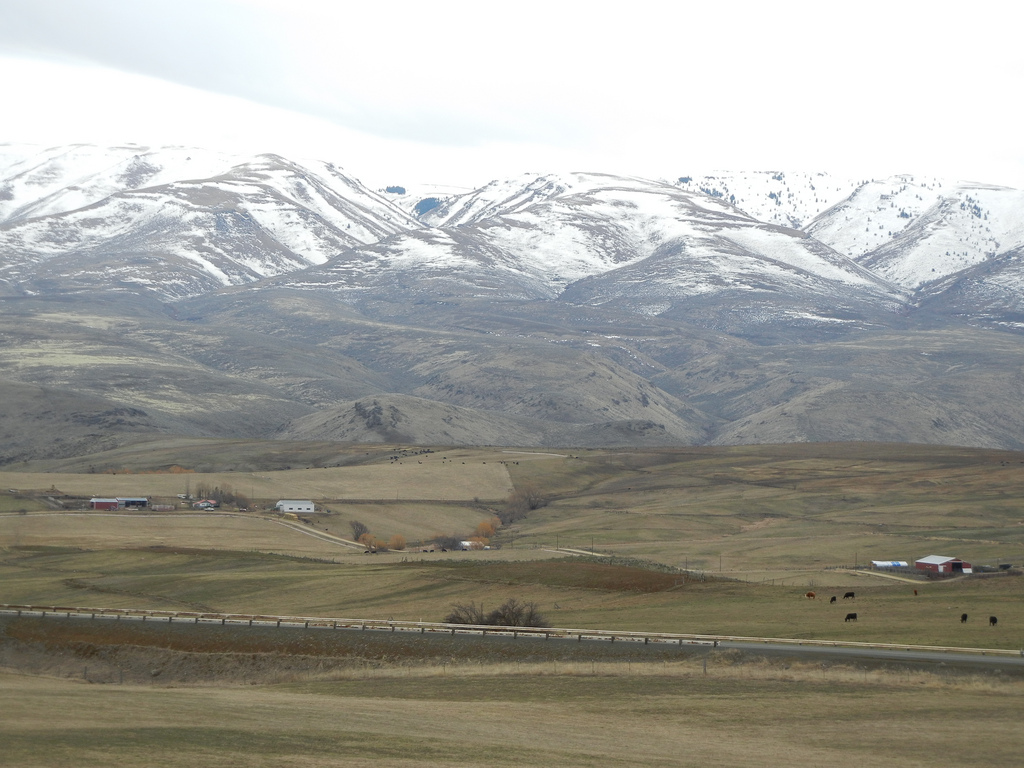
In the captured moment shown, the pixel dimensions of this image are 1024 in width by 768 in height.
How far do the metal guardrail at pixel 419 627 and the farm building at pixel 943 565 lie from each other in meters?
56.7

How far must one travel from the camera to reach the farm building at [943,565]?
11106 centimetres

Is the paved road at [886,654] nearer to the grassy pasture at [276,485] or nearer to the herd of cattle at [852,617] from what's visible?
the herd of cattle at [852,617]

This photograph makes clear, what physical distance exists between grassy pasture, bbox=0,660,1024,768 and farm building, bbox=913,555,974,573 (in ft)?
210

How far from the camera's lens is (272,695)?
50.4m

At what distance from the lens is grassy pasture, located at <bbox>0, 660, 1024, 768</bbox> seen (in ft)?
119

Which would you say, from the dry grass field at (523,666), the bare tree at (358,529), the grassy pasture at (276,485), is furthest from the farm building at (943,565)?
the grassy pasture at (276,485)

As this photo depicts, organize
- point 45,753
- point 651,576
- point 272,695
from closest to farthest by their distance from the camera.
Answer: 1. point 45,753
2. point 272,695
3. point 651,576

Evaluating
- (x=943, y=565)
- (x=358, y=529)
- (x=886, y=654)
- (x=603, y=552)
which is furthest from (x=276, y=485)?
(x=886, y=654)

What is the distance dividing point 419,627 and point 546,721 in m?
25.5

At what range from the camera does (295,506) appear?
166 m

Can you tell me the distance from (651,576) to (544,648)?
26635 millimetres

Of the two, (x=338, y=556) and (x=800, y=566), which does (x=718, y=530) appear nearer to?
(x=800, y=566)

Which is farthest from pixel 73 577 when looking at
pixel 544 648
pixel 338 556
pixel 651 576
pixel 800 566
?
pixel 800 566

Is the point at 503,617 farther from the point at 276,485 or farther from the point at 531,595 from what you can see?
the point at 276,485
